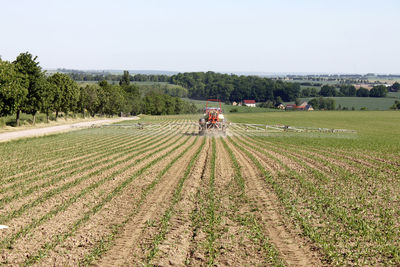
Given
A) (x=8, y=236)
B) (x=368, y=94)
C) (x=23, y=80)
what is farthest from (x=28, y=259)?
(x=368, y=94)

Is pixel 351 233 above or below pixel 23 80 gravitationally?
below

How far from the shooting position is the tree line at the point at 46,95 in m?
45.3

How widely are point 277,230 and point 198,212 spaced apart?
2.85m

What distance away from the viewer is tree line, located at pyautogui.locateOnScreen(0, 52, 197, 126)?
4534 centimetres

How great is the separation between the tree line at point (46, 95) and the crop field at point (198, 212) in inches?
965

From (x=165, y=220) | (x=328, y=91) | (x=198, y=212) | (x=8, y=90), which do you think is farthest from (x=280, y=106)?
(x=165, y=220)

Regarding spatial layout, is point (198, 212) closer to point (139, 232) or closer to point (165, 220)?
point (165, 220)

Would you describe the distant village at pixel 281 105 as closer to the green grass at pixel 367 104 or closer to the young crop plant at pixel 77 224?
the green grass at pixel 367 104

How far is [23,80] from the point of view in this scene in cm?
5175

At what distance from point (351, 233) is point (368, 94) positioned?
7024 inches

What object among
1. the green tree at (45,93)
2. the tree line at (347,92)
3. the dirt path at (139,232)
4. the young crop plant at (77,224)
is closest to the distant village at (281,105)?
the tree line at (347,92)

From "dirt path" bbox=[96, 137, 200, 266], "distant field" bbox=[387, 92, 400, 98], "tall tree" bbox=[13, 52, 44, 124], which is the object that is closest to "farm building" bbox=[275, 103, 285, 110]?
"distant field" bbox=[387, 92, 400, 98]

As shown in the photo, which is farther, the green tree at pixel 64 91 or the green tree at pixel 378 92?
the green tree at pixel 378 92

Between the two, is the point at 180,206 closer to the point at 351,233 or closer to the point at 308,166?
the point at 351,233
